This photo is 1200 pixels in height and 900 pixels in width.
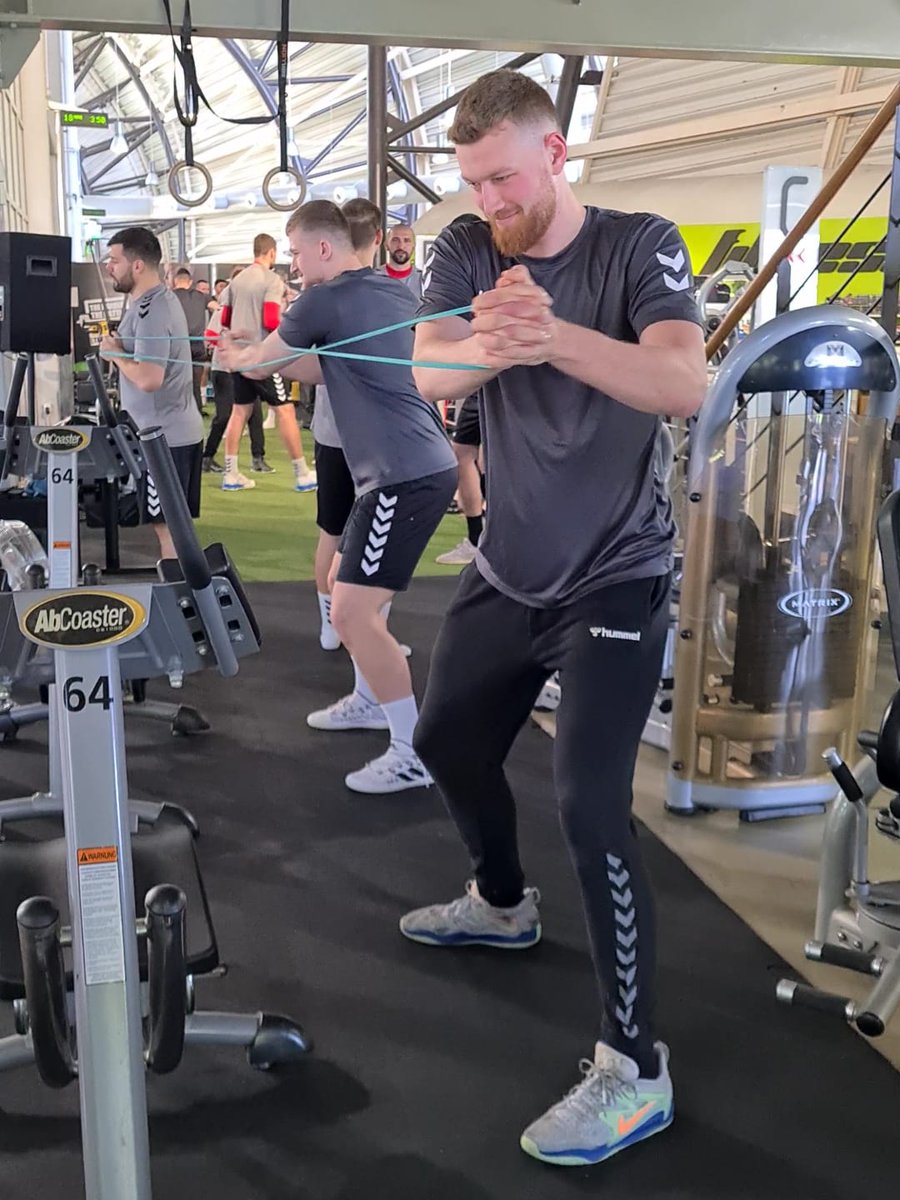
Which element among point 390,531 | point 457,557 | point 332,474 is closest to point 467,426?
point 332,474

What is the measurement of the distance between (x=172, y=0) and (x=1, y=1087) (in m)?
3.07

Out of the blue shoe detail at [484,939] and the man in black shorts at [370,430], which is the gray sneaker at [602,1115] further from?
the man in black shorts at [370,430]

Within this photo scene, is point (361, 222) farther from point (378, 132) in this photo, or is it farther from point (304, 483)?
point (304, 483)

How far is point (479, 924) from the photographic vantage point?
2492 millimetres

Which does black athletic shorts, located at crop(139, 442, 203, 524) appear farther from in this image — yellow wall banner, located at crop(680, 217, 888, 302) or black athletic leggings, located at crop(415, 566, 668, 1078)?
yellow wall banner, located at crop(680, 217, 888, 302)

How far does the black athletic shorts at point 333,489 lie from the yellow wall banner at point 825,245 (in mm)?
4874

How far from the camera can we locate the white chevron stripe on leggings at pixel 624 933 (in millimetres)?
1829

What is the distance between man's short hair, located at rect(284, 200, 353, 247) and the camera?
10.6 ft

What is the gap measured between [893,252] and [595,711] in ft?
6.46

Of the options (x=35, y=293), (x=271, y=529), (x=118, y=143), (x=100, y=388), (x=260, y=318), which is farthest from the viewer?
(x=118, y=143)

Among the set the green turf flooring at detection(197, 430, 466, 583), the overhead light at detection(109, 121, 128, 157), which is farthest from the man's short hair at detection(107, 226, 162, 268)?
the overhead light at detection(109, 121, 128, 157)

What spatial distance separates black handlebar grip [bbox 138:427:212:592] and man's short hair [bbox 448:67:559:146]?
675 mm

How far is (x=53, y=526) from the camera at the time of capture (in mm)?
2736

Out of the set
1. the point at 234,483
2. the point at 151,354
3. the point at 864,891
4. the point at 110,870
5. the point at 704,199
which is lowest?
the point at 864,891
